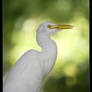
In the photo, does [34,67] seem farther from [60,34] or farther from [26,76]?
[60,34]

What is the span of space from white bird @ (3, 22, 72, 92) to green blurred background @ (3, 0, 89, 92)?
0.32 meters

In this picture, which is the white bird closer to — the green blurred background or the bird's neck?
the bird's neck

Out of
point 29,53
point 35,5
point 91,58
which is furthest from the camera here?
point 35,5

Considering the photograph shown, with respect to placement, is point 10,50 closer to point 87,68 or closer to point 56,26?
point 56,26

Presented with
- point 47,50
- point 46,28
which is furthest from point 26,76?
point 46,28

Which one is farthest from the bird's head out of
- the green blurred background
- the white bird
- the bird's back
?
the green blurred background

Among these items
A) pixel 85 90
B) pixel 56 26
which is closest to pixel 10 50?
pixel 56 26

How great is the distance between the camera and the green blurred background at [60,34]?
185 cm

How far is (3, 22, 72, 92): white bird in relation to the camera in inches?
59.1

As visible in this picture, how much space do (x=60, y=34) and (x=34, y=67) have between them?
0.50 metres

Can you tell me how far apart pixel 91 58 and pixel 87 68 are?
5.6 inches

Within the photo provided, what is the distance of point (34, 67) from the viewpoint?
1517 mm

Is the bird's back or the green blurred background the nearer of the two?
the bird's back

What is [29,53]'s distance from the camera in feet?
5.04
